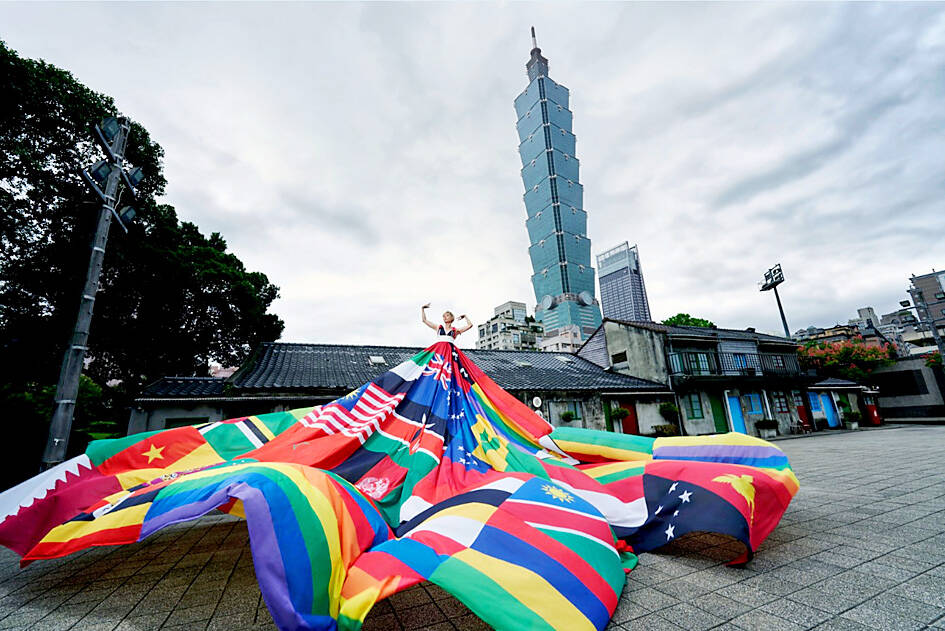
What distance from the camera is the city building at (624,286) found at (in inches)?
4523

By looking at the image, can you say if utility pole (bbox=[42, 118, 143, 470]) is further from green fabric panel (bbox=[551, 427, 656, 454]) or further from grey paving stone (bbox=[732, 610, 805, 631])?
grey paving stone (bbox=[732, 610, 805, 631])

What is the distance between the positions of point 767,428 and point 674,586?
1877cm

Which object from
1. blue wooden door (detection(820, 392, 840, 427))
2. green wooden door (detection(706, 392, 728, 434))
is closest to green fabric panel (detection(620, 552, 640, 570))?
green wooden door (detection(706, 392, 728, 434))

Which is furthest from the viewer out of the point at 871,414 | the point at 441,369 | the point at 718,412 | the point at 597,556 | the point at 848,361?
the point at 848,361

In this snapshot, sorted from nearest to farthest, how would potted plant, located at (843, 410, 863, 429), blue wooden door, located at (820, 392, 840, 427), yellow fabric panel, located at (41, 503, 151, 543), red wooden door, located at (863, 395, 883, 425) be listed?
1. yellow fabric panel, located at (41, 503, 151, 543)
2. potted plant, located at (843, 410, 863, 429)
3. blue wooden door, located at (820, 392, 840, 427)
4. red wooden door, located at (863, 395, 883, 425)

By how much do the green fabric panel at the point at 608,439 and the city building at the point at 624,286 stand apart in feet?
383

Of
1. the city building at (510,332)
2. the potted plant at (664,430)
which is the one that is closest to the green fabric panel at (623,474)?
the potted plant at (664,430)

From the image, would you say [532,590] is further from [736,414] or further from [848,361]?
[848,361]

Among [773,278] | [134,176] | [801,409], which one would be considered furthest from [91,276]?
[773,278]

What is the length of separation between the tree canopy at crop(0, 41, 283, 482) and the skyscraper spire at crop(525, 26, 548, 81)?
144m

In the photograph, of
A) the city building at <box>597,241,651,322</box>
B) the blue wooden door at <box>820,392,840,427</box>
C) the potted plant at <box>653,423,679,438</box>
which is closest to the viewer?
the potted plant at <box>653,423,679,438</box>

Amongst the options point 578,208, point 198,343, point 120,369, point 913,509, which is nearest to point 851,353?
point 913,509

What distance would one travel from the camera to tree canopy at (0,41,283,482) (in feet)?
28.2

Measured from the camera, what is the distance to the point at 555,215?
4284 inches
